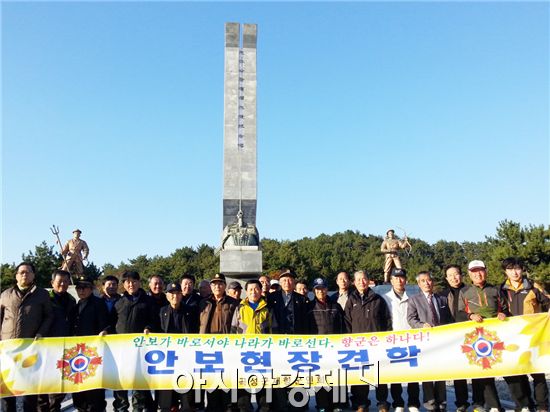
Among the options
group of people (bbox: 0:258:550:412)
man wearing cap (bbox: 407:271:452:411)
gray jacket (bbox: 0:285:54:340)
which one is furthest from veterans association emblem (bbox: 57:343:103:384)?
man wearing cap (bbox: 407:271:452:411)

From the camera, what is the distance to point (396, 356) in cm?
441

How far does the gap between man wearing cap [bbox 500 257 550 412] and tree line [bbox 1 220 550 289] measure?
6.51 m

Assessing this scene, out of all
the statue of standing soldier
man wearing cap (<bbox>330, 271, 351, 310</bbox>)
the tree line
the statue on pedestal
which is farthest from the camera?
the tree line

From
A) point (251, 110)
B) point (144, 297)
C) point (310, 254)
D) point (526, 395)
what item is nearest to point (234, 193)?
point (251, 110)

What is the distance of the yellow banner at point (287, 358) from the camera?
4277 millimetres

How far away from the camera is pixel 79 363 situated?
428 centimetres

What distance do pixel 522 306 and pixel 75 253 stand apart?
455 inches

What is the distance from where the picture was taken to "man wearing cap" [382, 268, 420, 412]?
4.55 m

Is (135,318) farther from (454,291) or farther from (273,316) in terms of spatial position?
(454,291)

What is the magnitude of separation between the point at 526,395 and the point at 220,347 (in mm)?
2982

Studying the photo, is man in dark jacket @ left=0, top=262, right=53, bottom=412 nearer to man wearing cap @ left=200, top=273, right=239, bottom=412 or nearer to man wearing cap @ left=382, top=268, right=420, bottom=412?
man wearing cap @ left=200, top=273, right=239, bottom=412

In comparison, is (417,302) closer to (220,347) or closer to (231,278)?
(220,347)

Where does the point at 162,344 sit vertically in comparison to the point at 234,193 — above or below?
below

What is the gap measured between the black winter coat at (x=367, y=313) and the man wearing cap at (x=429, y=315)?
10.2 inches
